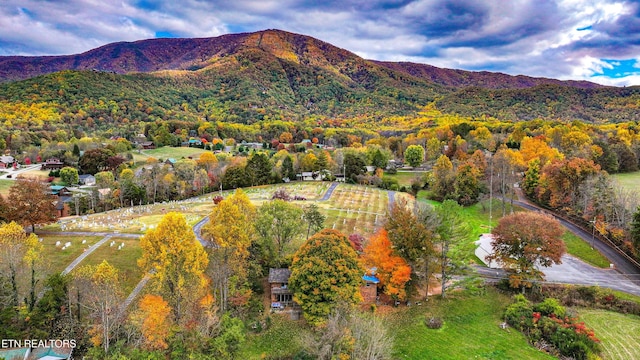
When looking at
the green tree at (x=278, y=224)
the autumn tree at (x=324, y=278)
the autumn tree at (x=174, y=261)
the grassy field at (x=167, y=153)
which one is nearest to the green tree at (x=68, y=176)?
the grassy field at (x=167, y=153)

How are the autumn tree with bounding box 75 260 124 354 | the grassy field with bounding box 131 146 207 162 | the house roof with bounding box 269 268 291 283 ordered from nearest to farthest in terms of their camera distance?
the autumn tree with bounding box 75 260 124 354 → the house roof with bounding box 269 268 291 283 → the grassy field with bounding box 131 146 207 162

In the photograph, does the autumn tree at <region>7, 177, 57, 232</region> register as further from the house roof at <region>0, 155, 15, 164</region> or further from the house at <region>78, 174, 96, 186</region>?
the house roof at <region>0, 155, 15, 164</region>

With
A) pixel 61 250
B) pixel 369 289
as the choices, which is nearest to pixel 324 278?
pixel 369 289

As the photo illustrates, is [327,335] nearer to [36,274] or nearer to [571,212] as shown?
[36,274]

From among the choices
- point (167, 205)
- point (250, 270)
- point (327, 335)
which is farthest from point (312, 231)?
point (167, 205)

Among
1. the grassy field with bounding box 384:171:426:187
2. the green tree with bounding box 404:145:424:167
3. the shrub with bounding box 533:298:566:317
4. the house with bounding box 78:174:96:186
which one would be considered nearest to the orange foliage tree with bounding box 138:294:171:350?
the shrub with bounding box 533:298:566:317

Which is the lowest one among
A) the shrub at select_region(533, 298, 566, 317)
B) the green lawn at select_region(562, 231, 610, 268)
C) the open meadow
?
the shrub at select_region(533, 298, 566, 317)

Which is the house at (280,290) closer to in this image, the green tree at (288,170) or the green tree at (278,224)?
the green tree at (278,224)
